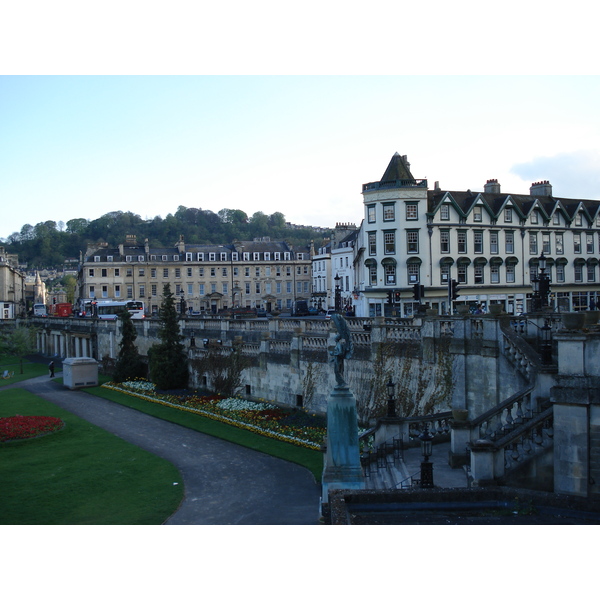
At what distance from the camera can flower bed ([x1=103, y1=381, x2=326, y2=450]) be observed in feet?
82.1

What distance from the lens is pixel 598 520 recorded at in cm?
1017

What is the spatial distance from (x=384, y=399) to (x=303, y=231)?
157512mm

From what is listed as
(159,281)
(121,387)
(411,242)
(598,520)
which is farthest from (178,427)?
(159,281)

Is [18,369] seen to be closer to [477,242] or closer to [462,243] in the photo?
[462,243]

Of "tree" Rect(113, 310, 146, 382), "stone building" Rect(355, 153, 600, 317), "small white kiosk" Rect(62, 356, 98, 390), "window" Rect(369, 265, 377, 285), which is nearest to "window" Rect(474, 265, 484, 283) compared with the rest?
"stone building" Rect(355, 153, 600, 317)

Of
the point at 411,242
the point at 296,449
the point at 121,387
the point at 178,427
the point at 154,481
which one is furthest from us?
the point at 411,242

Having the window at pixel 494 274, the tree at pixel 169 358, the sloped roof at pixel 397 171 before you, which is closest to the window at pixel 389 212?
the sloped roof at pixel 397 171

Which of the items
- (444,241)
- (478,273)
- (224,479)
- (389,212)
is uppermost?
(389,212)

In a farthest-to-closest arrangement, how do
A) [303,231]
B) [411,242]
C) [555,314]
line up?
[303,231] < [411,242] < [555,314]

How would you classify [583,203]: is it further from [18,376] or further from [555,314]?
[18,376]

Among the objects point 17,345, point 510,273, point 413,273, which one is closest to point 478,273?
point 510,273

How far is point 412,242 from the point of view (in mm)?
46406

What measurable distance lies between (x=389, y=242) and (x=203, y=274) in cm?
5200

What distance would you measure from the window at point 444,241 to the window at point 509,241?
5.31 meters
